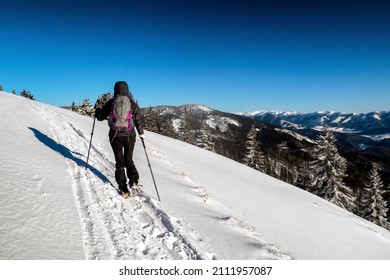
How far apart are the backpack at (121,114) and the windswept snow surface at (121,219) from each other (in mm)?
1571

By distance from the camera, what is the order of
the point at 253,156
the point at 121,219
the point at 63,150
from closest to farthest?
the point at 121,219 → the point at 63,150 → the point at 253,156

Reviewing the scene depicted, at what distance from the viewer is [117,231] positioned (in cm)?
450

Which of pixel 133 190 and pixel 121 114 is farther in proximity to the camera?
pixel 133 190

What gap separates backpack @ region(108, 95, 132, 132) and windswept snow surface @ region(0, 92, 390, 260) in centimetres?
157

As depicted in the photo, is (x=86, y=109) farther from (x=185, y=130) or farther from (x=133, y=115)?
(x=133, y=115)

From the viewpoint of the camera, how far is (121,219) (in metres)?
4.98

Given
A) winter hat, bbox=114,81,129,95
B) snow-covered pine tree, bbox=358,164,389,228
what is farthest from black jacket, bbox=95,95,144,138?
snow-covered pine tree, bbox=358,164,389,228

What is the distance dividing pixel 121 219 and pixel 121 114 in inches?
99.1

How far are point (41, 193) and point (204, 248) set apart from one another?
3.37 metres

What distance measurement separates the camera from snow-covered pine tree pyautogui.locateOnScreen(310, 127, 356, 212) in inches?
1085

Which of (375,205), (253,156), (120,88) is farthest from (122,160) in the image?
(253,156)

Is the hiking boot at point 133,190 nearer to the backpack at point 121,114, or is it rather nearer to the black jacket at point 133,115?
the black jacket at point 133,115

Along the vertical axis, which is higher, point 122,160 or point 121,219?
point 122,160

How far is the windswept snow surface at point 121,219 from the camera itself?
393cm
